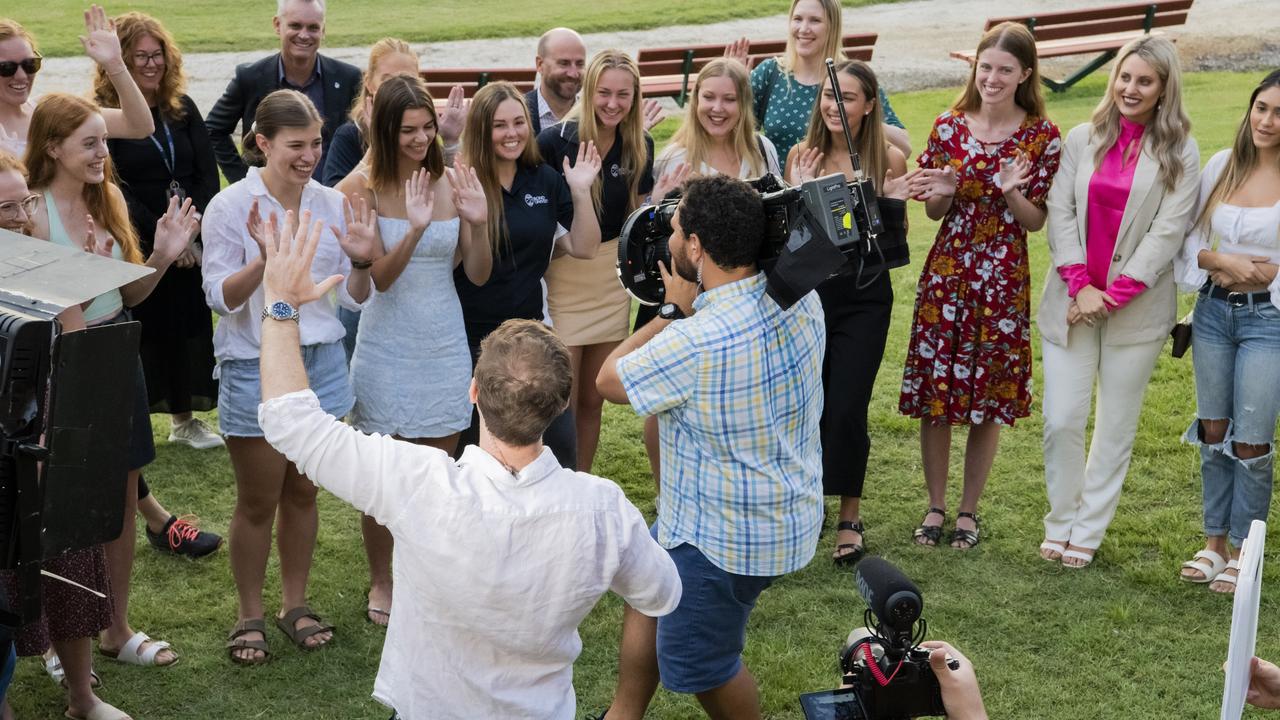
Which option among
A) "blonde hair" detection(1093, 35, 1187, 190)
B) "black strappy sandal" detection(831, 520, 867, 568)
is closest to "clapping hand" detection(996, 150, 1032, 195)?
"blonde hair" detection(1093, 35, 1187, 190)

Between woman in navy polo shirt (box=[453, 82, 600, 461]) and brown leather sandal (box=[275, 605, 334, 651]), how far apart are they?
38.8 inches

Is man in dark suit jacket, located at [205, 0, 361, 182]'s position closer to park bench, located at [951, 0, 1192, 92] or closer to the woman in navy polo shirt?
the woman in navy polo shirt

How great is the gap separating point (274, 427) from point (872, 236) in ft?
7.22

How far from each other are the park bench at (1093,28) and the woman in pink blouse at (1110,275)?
38.0 ft

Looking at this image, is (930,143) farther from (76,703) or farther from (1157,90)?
(76,703)

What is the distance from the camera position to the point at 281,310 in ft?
10.4

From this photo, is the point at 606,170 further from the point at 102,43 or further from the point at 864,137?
the point at 102,43

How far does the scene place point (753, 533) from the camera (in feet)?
12.9

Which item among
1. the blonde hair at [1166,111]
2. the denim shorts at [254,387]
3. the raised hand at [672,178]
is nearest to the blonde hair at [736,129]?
the raised hand at [672,178]

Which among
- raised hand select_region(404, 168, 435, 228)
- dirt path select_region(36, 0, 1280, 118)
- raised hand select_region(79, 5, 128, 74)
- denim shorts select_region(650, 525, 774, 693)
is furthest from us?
dirt path select_region(36, 0, 1280, 118)

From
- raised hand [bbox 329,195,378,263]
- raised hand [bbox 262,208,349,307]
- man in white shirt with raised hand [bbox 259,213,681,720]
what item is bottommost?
man in white shirt with raised hand [bbox 259,213,681,720]

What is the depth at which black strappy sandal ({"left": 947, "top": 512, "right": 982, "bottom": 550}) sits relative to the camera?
6.14 m

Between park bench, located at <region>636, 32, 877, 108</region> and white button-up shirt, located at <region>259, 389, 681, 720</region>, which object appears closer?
white button-up shirt, located at <region>259, 389, 681, 720</region>

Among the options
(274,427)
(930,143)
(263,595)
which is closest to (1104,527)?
(930,143)
